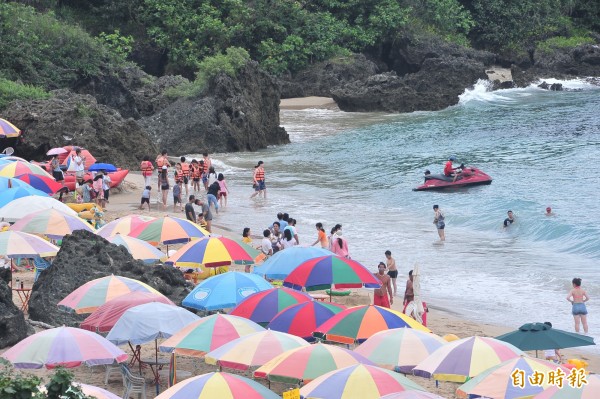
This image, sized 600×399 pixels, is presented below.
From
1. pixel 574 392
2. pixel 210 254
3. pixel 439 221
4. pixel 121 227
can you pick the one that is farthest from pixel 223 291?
pixel 439 221

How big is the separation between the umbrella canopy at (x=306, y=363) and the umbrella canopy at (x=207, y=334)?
3.30 ft

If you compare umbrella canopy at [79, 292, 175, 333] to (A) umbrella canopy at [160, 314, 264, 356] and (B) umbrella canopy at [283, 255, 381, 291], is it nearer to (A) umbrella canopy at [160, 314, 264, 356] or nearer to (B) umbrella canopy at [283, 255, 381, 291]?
(A) umbrella canopy at [160, 314, 264, 356]

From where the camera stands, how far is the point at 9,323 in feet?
42.8

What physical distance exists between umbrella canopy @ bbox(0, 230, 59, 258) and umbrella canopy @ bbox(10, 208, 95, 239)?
141cm

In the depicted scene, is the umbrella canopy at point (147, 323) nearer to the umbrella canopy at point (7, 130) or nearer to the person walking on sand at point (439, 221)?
the person walking on sand at point (439, 221)

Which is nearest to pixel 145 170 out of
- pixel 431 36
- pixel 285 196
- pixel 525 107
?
pixel 285 196

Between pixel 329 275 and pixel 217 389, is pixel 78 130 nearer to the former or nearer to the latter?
pixel 329 275

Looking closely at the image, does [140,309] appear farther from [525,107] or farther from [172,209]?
[525,107]

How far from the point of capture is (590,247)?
2406 centimetres

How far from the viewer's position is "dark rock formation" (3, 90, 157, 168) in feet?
100

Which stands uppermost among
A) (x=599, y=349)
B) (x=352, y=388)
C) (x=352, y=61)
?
(x=352, y=61)

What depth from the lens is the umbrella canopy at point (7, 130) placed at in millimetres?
28266

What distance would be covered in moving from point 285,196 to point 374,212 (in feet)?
10.1

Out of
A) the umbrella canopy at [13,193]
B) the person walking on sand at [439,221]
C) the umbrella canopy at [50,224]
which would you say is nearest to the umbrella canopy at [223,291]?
the umbrella canopy at [50,224]
